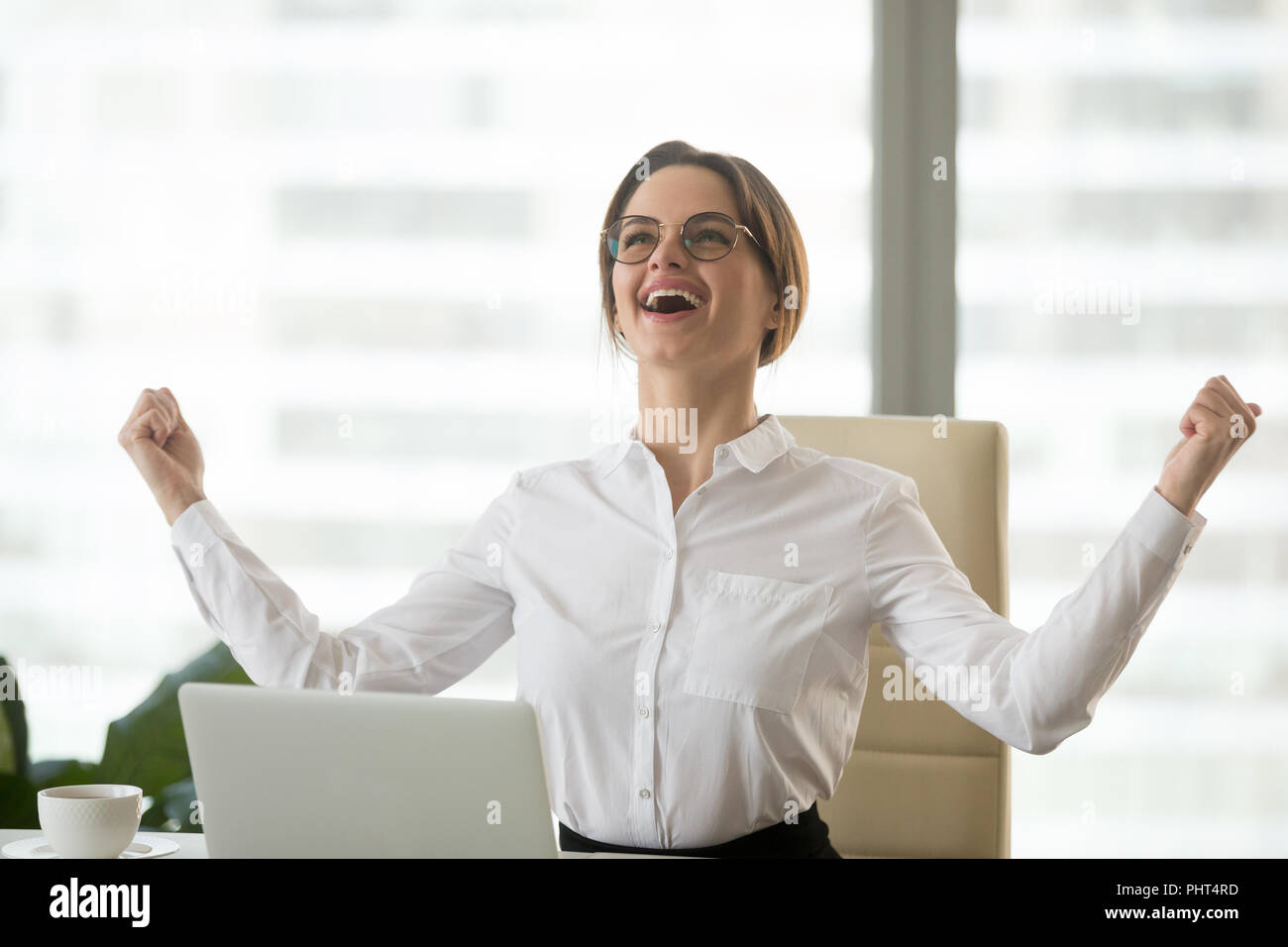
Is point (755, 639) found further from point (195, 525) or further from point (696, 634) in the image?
point (195, 525)

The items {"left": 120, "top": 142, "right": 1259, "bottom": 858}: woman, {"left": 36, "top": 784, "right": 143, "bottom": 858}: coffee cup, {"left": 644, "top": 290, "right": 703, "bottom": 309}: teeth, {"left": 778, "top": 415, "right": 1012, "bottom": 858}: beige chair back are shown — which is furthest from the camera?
{"left": 778, "top": 415, "right": 1012, "bottom": 858}: beige chair back

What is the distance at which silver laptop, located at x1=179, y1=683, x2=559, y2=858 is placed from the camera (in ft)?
2.63

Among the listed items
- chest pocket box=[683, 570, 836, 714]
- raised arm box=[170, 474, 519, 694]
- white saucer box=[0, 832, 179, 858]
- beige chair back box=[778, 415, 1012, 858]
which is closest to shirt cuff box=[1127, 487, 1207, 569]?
chest pocket box=[683, 570, 836, 714]

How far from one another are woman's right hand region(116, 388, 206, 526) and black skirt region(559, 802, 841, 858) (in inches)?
26.2

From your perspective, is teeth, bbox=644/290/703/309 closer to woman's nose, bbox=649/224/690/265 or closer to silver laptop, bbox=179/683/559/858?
woman's nose, bbox=649/224/690/265

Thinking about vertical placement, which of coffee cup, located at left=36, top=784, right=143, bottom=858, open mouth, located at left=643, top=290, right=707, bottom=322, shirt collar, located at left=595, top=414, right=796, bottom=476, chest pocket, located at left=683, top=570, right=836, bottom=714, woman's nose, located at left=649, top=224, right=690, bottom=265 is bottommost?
coffee cup, located at left=36, top=784, right=143, bottom=858

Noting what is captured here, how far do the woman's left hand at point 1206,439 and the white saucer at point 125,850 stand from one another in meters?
1.11

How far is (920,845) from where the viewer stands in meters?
1.67

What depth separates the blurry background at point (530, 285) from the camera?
7.43 ft

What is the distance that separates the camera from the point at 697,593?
1441 mm
